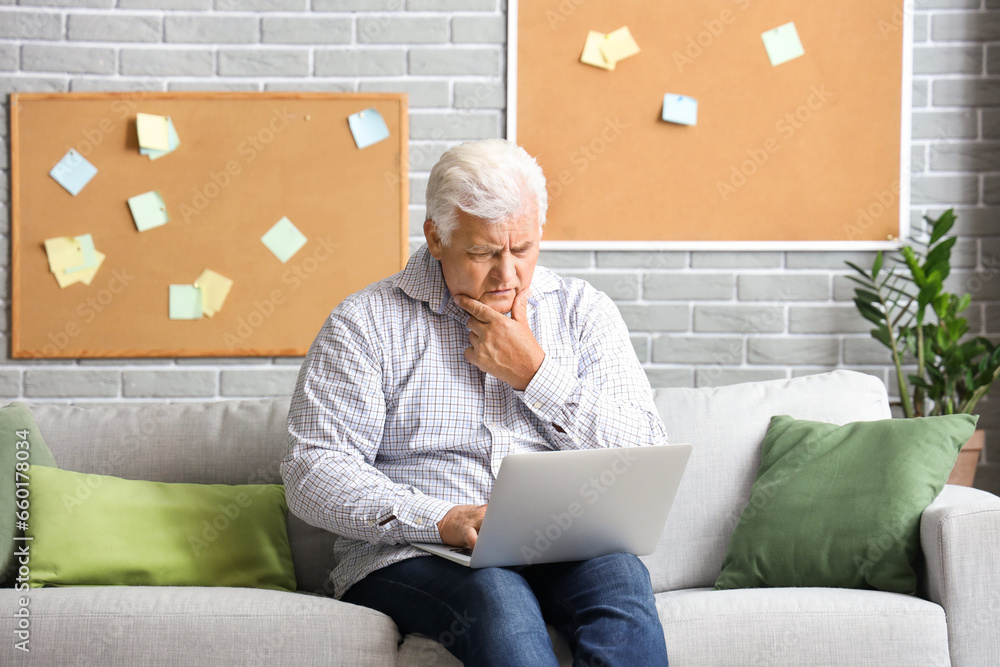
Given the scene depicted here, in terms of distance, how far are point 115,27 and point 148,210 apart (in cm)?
53

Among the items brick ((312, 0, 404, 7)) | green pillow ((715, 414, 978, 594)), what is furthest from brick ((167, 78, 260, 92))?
green pillow ((715, 414, 978, 594))

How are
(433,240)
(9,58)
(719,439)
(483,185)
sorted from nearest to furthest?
(483,185), (433,240), (719,439), (9,58)

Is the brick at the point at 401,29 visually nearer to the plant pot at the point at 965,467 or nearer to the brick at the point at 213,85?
the brick at the point at 213,85

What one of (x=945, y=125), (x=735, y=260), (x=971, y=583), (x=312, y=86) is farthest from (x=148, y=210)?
(x=945, y=125)

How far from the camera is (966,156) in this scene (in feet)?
8.01

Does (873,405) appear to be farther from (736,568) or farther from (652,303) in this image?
(652,303)

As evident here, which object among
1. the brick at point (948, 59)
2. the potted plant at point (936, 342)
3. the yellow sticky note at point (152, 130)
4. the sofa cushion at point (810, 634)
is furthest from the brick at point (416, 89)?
the sofa cushion at point (810, 634)

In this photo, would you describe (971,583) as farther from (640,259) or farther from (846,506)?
(640,259)

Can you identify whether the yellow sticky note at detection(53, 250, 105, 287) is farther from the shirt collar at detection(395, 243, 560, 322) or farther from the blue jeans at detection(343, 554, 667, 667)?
the blue jeans at detection(343, 554, 667, 667)

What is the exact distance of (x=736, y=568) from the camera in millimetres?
1586

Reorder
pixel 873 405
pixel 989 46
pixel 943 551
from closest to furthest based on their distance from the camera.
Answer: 1. pixel 943 551
2. pixel 873 405
3. pixel 989 46

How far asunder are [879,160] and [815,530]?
Answer: 53.2 inches

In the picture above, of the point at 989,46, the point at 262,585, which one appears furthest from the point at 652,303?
the point at 262,585

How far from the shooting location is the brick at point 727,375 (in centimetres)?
247
